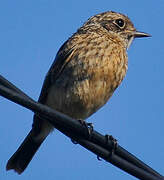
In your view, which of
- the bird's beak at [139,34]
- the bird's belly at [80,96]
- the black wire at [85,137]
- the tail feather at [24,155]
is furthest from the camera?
the bird's beak at [139,34]

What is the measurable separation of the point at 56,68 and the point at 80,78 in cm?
63

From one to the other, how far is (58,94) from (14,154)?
4.85 ft

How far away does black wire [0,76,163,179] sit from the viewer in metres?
4.39

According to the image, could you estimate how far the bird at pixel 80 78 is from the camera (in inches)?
303

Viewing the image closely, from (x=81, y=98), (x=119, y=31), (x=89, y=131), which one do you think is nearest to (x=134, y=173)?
(x=89, y=131)

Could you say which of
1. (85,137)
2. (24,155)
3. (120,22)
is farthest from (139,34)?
(85,137)

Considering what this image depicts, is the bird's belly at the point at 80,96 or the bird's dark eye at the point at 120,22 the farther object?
the bird's dark eye at the point at 120,22

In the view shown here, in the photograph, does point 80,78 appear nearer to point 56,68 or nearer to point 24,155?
point 56,68

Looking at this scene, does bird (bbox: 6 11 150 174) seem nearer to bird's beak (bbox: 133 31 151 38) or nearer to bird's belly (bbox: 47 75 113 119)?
bird's belly (bbox: 47 75 113 119)

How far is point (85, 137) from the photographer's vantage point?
16.3 feet

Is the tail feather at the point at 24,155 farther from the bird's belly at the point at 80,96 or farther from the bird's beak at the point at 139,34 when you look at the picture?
the bird's beak at the point at 139,34

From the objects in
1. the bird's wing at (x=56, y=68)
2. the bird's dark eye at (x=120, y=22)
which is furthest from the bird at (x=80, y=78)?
the bird's dark eye at (x=120, y=22)

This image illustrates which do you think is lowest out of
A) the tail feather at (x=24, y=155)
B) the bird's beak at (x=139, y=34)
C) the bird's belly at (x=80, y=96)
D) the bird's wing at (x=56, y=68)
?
the tail feather at (x=24, y=155)

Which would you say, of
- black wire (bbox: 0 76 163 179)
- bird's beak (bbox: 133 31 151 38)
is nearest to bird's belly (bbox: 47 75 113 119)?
bird's beak (bbox: 133 31 151 38)
